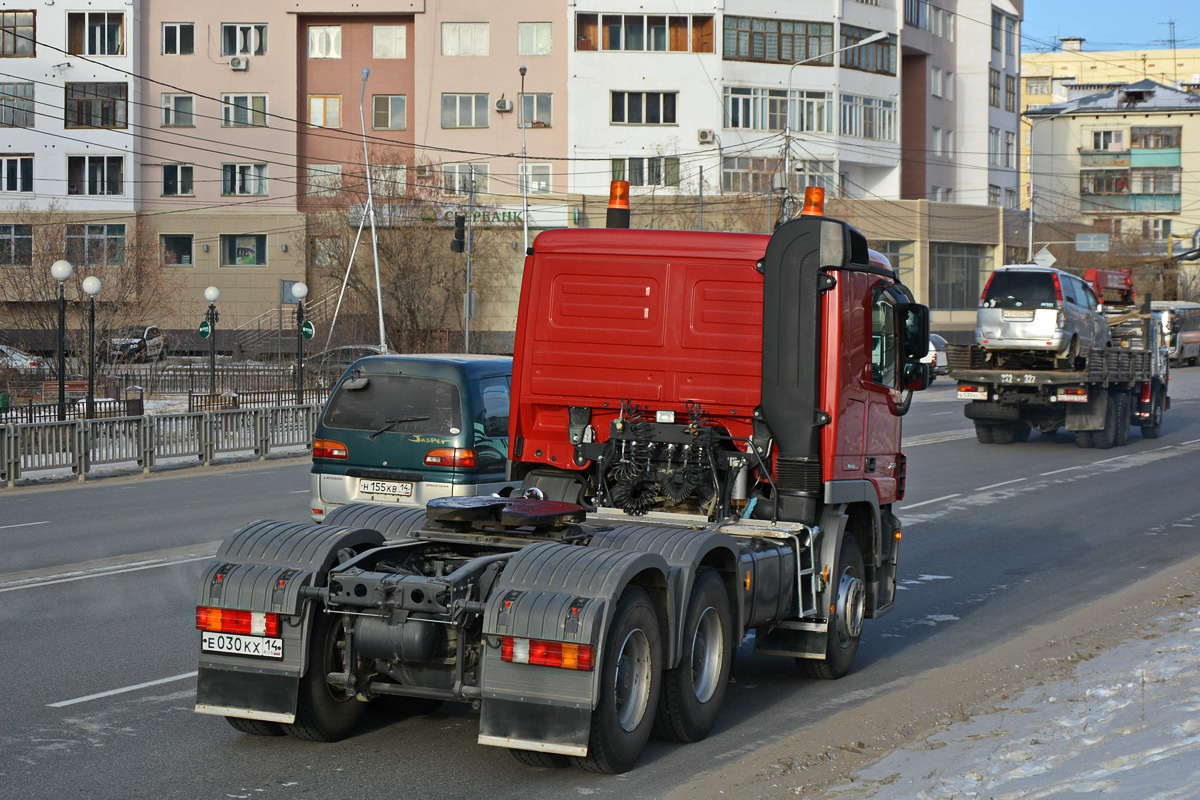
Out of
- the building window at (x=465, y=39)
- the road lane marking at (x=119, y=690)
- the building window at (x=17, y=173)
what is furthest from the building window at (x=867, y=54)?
the road lane marking at (x=119, y=690)

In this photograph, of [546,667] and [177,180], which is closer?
[546,667]

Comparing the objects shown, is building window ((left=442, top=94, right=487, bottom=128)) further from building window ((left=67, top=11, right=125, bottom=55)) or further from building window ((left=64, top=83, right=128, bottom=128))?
building window ((left=67, top=11, right=125, bottom=55))

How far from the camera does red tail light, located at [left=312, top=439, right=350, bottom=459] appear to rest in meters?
12.7

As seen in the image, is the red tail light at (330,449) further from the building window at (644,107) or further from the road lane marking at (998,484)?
the building window at (644,107)

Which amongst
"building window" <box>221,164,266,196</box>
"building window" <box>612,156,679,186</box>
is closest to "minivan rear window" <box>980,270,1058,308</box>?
"building window" <box>612,156,679,186</box>

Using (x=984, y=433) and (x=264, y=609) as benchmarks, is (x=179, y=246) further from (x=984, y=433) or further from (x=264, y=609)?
(x=264, y=609)

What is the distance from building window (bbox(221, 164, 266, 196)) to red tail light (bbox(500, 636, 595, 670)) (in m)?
64.0

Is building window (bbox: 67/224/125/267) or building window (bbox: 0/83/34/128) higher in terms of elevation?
building window (bbox: 0/83/34/128)

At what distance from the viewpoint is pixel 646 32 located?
213ft

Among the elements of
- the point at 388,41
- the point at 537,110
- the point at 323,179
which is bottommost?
the point at 323,179

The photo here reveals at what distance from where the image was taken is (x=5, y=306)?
5344 cm

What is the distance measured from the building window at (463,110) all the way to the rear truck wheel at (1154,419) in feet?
137

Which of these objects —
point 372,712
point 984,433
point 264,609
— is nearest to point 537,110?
point 984,433

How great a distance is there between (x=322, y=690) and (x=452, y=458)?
216 inches
